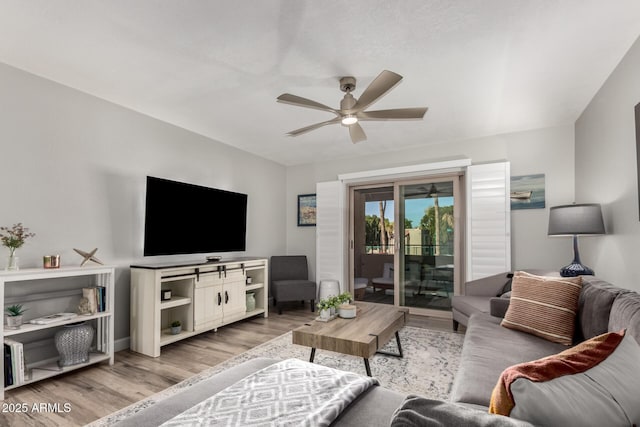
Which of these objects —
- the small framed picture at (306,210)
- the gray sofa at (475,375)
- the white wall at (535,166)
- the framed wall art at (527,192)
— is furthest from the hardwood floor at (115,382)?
the framed wall art at (527,192)

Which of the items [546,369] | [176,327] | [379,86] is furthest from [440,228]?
[546,369]

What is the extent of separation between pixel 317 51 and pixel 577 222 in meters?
2.66

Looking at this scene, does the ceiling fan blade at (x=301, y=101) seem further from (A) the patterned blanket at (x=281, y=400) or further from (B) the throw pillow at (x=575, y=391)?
(B) the throw pillow at (x=575, y=391)

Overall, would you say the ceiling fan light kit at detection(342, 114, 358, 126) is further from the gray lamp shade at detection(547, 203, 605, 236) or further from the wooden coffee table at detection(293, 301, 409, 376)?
the gray lamp shade at detection(547, 203, 605, 236)

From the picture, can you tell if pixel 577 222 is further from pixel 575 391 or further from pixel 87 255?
pixel 87 255

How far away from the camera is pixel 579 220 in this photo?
111 inches

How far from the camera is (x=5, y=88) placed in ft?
8.40

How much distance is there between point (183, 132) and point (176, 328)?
7.61ft

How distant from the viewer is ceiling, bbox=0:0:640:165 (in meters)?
1.92

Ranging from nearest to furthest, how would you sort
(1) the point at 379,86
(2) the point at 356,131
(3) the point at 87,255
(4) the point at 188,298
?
1. (1) the point at 379,86
2. (3) the point at 87,255
3. (2) the point at 356,131
4. (4) the point at 188,298

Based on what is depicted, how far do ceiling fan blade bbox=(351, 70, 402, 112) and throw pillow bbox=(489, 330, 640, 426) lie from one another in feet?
5.85

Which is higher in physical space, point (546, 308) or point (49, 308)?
point (546, 308)

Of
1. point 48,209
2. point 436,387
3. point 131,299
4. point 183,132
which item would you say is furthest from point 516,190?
point 48,209

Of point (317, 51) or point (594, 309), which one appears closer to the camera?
point (594, 309)
